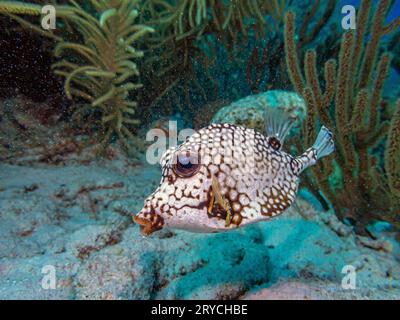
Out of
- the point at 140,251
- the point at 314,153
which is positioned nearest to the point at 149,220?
the point at 140,251

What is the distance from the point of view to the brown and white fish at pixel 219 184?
6.96ft

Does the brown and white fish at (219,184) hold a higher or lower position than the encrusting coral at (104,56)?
lower

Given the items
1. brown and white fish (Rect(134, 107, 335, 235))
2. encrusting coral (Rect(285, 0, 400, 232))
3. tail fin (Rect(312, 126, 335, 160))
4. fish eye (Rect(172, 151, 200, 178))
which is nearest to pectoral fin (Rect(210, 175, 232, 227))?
brown and white fish (Rect(134, 107, 335, 235))

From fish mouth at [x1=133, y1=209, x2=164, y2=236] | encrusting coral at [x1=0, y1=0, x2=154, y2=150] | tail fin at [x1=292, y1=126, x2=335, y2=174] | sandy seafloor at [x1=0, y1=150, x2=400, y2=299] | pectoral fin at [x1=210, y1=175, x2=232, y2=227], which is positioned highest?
encrusting coral at [x1=0, y1=0, x2=154, y2=150]

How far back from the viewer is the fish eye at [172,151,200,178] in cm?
220

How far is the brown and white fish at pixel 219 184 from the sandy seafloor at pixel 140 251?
105 centimetres

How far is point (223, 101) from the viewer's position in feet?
21.7

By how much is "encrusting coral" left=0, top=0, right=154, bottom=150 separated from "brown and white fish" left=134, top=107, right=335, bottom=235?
2.11 meters

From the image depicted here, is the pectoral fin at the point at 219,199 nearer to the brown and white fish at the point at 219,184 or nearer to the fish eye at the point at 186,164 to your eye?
the brown and white fish at the point at 219,184

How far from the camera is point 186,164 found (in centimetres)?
220

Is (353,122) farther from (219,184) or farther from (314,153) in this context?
(219,184)

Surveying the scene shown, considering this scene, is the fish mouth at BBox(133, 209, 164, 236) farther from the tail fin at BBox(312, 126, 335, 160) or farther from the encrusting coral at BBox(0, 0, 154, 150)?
the encrusting coral at BBox(0, 0, 154, 150)

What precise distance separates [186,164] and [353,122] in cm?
279

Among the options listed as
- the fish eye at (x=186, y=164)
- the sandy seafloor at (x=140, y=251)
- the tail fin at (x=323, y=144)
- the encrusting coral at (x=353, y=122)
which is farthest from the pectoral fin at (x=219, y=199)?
the encrusting coral at (x=353, y=122)
